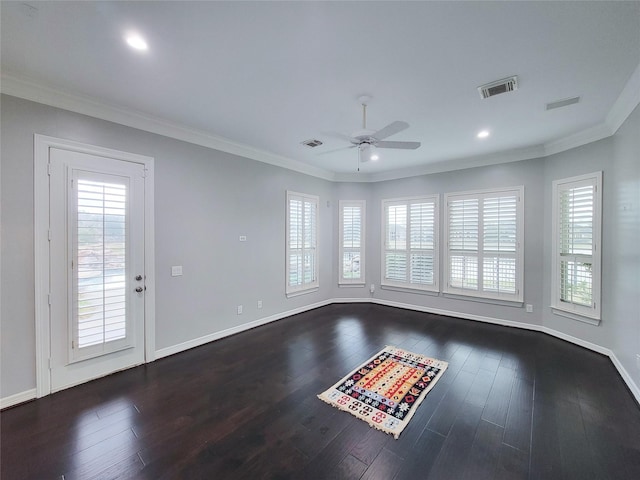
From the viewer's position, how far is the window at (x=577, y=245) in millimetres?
3521

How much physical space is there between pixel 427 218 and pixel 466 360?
2804 millimetres

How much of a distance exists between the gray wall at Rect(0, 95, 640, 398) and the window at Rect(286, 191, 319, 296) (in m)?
0.18

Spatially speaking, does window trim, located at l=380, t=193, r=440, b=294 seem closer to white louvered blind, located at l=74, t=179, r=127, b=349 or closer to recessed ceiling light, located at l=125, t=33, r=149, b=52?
white louvered blind, located at l=74, t=179, r=127, b=349

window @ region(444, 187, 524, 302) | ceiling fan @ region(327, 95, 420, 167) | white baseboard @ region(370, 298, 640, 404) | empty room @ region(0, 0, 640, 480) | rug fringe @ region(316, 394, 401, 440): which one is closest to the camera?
empty room @ region(0, 0, 640, 480)

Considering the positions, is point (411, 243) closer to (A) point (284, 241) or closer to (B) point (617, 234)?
(A) point (284, 241)

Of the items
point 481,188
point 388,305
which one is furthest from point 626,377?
point 388,305

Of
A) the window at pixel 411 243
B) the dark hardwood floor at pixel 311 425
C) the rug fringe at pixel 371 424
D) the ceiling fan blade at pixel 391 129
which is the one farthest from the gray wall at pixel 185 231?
the ceiling fan blade at pixel 391 129

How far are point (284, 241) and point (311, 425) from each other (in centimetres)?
319

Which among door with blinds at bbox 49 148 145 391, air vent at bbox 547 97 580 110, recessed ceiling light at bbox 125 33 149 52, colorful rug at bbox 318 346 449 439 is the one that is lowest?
colorful rug at bbox 318 346 449 439

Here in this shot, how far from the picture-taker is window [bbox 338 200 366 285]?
19.9 feet

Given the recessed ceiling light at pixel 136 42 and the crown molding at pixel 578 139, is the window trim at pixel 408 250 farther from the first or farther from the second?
the recessed ceiling light at pixel 136 42

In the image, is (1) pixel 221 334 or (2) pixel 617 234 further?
(1) pixel 221 334

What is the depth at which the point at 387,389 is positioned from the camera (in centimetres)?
265

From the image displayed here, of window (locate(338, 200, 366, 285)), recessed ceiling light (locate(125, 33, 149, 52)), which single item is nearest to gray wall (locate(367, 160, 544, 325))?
window (locate(338, 200, 366, 285))
